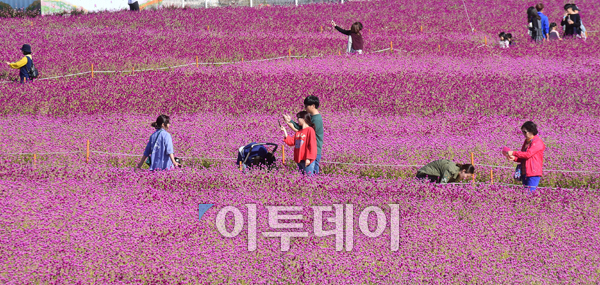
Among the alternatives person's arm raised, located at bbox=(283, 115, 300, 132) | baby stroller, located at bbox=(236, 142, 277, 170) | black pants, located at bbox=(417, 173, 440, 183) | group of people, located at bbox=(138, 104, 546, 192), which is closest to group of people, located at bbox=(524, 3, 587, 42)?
group of people, located at bbox=(138, 104, 546, 192)

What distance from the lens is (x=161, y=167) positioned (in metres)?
8.38

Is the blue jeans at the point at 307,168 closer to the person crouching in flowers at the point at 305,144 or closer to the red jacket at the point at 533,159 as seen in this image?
the person crouching in flowers at the point at 305,144

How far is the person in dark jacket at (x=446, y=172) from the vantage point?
8.05 metres

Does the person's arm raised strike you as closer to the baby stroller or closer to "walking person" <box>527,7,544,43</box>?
the baby stroller

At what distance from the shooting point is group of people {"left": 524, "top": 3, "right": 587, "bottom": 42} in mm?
20266

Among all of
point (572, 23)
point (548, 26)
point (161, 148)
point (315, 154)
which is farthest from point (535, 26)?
point (161, 148)

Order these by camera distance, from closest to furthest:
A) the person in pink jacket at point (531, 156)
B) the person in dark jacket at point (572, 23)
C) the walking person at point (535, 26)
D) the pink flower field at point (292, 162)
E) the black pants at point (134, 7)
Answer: the pink flower field at point (292, 162), the person in pink jacket at point (531, 156), the walking person at point (535, 26), the person in dark jacket at point (572, 23), the black pants at point (134, 7)

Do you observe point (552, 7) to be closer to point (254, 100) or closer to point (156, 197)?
point (254, 100)

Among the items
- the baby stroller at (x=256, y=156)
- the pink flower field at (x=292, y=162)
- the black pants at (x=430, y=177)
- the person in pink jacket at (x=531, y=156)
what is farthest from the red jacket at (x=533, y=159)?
the baby stroller at (x=256, y=156)

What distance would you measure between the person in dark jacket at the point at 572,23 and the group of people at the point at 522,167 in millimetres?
14175

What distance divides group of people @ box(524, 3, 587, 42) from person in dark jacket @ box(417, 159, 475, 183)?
13.3m

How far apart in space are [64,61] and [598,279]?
48.1 feet

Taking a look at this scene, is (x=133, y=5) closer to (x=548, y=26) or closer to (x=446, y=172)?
(x=548, y=26)

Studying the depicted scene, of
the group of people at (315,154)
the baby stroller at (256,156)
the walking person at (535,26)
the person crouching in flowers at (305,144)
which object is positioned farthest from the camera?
the walking person at (535,26)
